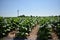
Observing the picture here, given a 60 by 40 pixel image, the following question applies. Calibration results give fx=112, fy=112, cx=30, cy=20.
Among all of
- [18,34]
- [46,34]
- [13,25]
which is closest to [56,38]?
[46,34]

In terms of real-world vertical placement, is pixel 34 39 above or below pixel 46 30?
below

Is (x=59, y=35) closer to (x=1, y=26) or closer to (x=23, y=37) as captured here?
(x=23, y=37)

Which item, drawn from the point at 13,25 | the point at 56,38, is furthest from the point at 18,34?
the point at 13,25

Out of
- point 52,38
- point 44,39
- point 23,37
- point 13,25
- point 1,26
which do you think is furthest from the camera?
point 13,25

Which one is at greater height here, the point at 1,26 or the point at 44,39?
the point at 1,26

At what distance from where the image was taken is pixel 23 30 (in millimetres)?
12312

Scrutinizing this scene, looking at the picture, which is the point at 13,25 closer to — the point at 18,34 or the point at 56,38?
the point at 18,34

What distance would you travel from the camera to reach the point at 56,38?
11.2 meters

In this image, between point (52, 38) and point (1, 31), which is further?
point (1, 31)

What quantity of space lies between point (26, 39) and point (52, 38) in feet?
8.58

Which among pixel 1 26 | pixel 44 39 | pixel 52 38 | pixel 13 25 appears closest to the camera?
pixel 44 39

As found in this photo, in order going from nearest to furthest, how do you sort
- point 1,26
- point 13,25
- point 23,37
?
point 23,37
point 1,26
point 13,25

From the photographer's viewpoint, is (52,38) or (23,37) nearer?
(52,38)

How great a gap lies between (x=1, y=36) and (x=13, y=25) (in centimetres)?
470
